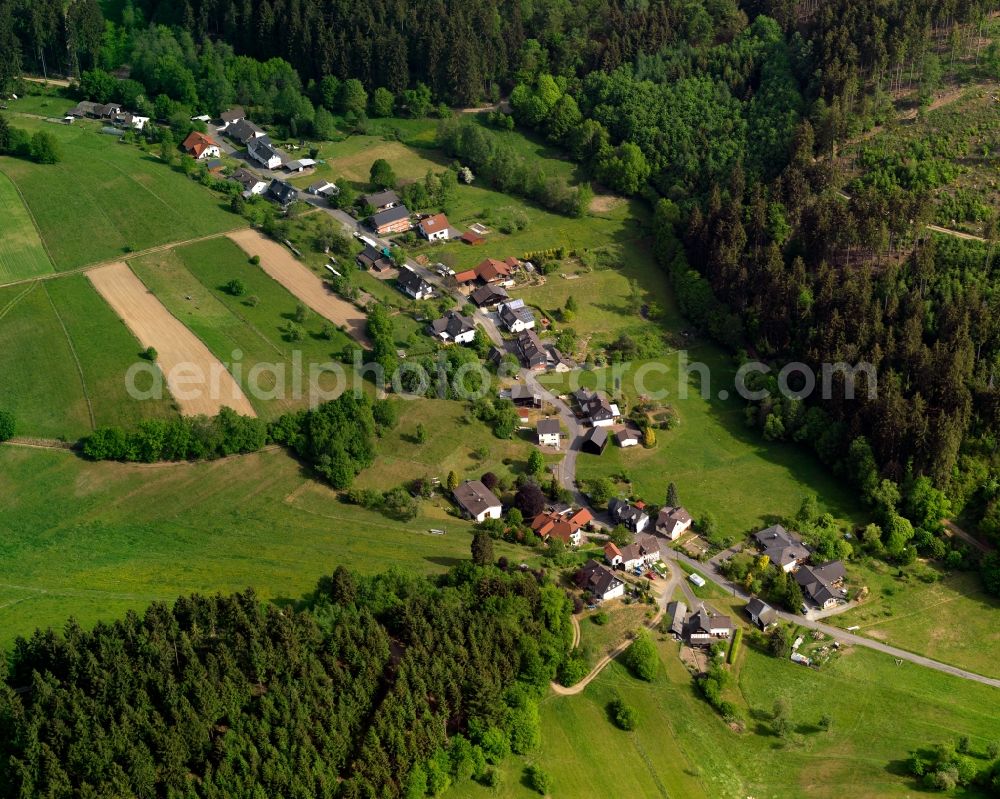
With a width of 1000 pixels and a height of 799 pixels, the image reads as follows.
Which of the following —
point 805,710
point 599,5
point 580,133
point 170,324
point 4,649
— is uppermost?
point 599,5

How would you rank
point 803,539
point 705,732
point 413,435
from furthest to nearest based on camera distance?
point 413,435 < point 803,539 < point 705,732

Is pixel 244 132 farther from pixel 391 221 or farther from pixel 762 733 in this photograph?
pixel 762 733

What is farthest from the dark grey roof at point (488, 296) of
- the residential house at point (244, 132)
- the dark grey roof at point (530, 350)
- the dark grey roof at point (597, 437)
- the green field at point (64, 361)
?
the residential house at point (244, 132)

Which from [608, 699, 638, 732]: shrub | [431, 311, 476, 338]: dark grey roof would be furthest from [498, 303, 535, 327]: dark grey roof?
[608, 699, 638, 732]: shrub

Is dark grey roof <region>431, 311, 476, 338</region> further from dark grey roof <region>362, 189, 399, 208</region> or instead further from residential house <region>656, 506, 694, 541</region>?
residential house <region>656, 506, 694, 541</region>

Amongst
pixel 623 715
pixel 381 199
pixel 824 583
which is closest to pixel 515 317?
pixel 381 199

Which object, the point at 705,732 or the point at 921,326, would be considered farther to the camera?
the point at 921,326

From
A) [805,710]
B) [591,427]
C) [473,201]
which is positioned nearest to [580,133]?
[473,201]

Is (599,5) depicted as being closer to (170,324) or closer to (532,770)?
(170,324)
